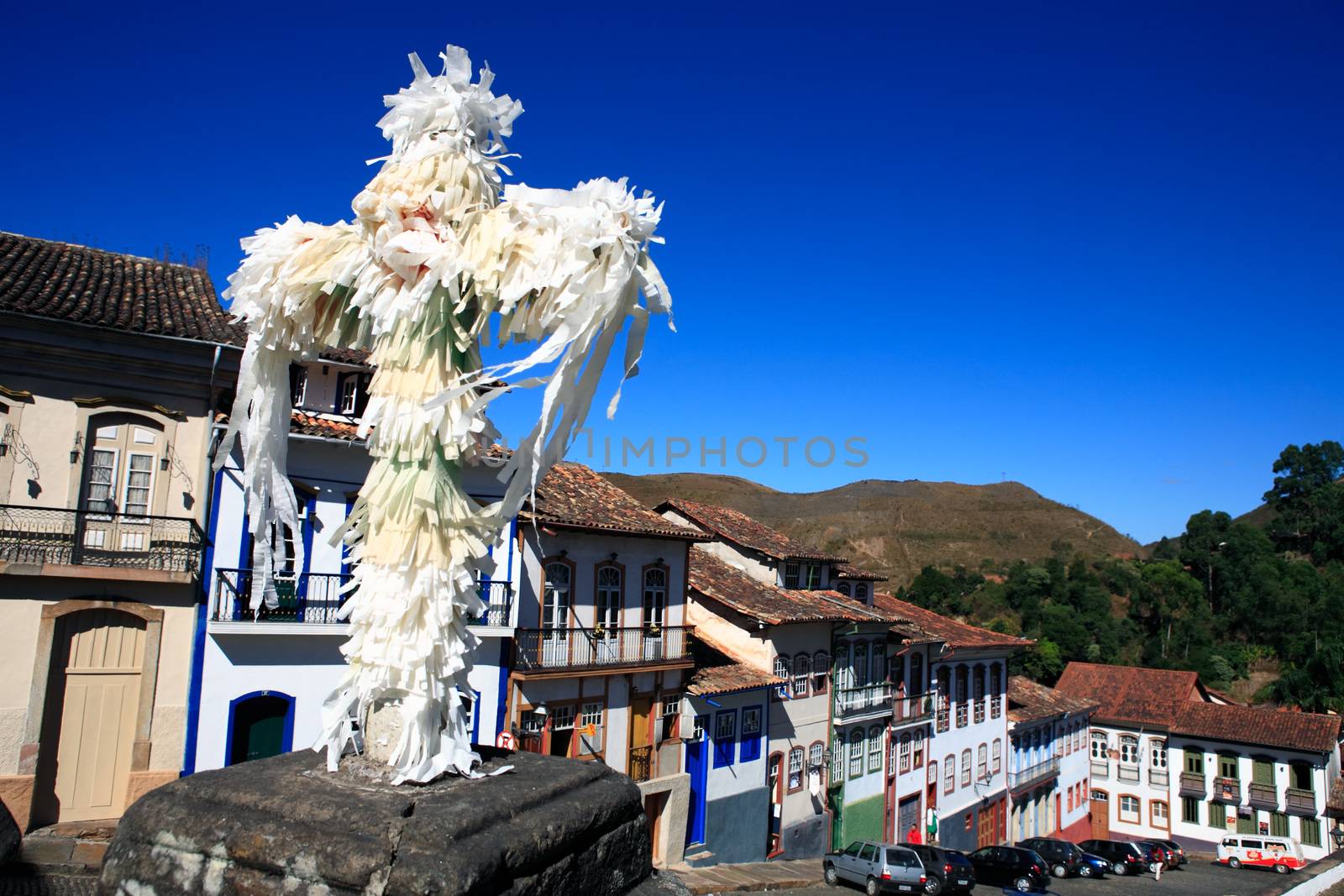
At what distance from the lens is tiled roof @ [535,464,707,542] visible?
20.2 meters

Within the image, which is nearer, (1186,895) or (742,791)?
(742,791)

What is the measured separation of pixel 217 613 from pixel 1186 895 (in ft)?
90.8

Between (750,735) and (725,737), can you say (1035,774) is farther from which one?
(725,737)

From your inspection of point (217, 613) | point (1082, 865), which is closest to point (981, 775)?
point (1082, 865)

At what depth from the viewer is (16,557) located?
1466 cm

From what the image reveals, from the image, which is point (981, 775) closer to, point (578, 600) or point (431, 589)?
point (578, 600)

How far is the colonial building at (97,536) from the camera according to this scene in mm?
14594

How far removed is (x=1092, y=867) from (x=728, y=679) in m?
14.8

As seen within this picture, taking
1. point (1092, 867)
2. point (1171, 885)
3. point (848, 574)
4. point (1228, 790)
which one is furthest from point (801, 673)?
point (1228, 790)

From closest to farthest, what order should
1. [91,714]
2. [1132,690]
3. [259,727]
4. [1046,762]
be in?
[91,714]
[259,727]
[1046,762]
[1132,690]

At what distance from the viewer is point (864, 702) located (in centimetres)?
2986

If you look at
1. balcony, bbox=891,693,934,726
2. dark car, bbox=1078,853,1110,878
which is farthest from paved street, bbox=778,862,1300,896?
balcony, bbox=891,693,934,726

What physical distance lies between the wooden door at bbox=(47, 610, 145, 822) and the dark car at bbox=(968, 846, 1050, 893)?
21842 millimetres

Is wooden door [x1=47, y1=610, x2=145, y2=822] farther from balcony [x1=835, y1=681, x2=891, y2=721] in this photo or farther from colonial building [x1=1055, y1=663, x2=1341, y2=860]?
colonial building [x1=1055, y1=663, x2=1341, y2=860]
